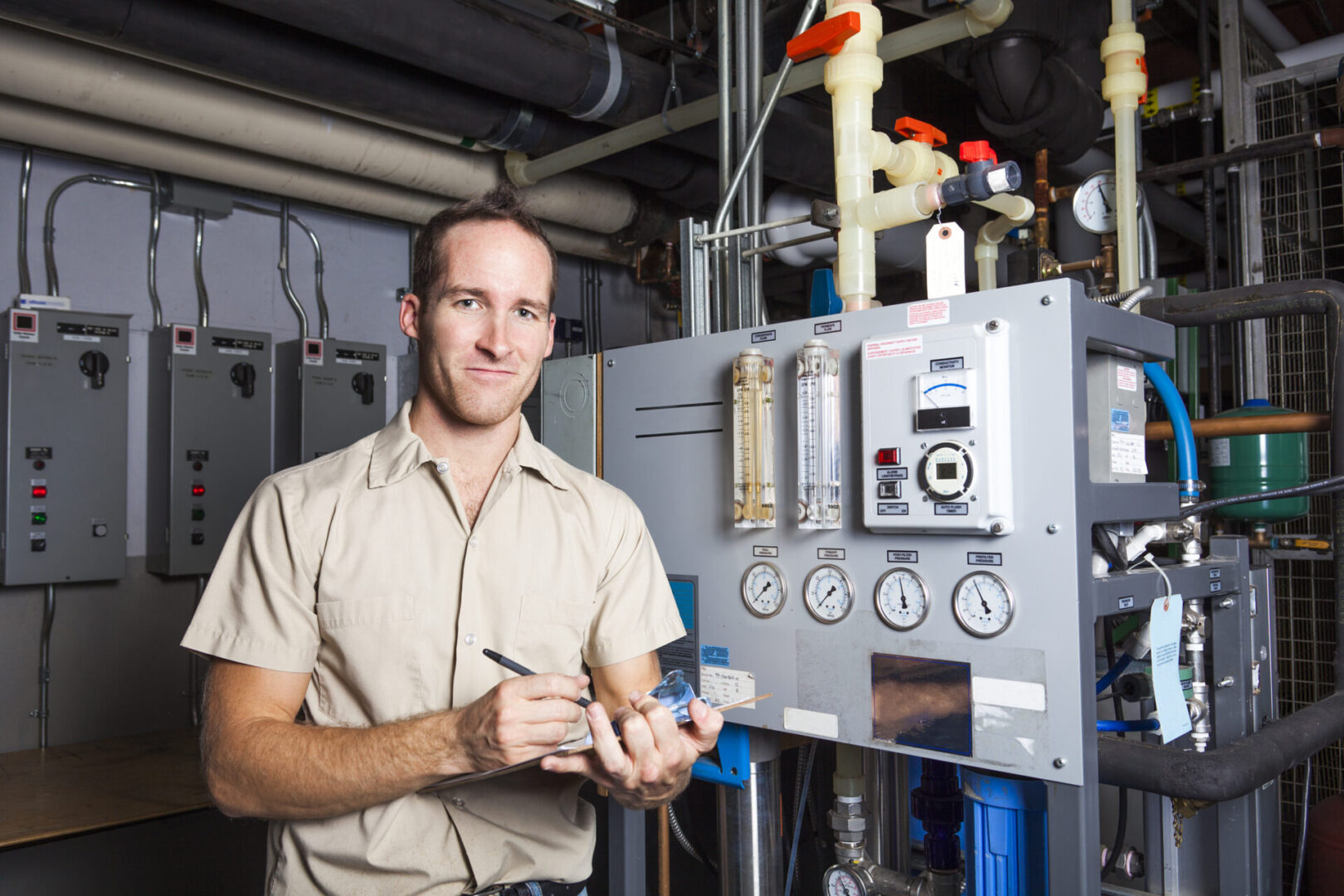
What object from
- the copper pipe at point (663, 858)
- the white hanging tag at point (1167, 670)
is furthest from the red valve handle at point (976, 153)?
the copper pipe at point (663, 858)

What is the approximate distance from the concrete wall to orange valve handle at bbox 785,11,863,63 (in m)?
2.74

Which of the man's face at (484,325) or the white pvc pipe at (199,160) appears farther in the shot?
the white pvc pipe at (199,160)

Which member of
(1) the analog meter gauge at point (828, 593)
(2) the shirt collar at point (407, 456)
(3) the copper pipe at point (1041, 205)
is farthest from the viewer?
(3) the copper pipe at point (1041, 205)

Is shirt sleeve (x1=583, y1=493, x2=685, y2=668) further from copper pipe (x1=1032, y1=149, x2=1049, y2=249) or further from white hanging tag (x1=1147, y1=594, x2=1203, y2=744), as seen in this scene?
copper pipe (x1=1032, y1=149, x2=1049, y2=249)

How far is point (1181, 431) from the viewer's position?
1655mm

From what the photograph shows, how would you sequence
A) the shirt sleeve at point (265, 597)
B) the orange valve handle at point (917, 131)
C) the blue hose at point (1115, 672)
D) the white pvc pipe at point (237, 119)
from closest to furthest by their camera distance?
the shirt sleeve at point (265, 597) → the blue hose at point (1115, 672) → the orange valve handle at point (917, 131) → the white pvc pipe at point (237, 119)

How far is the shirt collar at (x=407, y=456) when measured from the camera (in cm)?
138

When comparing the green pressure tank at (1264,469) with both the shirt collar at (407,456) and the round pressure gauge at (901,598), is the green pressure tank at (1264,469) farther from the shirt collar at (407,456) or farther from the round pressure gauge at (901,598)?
the shirt collar at (407,456)

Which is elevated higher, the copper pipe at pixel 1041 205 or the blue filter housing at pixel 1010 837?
the copper pipe at pixel 1041 205

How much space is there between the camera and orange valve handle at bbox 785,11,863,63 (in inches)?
67.4

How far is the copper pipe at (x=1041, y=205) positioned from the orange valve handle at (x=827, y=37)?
0.71m

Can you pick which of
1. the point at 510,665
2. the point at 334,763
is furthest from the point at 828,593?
the point at 334,763

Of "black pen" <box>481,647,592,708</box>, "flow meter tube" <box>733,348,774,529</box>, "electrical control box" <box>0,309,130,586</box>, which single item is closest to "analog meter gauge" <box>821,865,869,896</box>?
"flow meter tube" <box>733,348,774,529</box>

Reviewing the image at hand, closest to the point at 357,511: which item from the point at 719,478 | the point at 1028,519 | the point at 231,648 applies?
the point at 231,648
